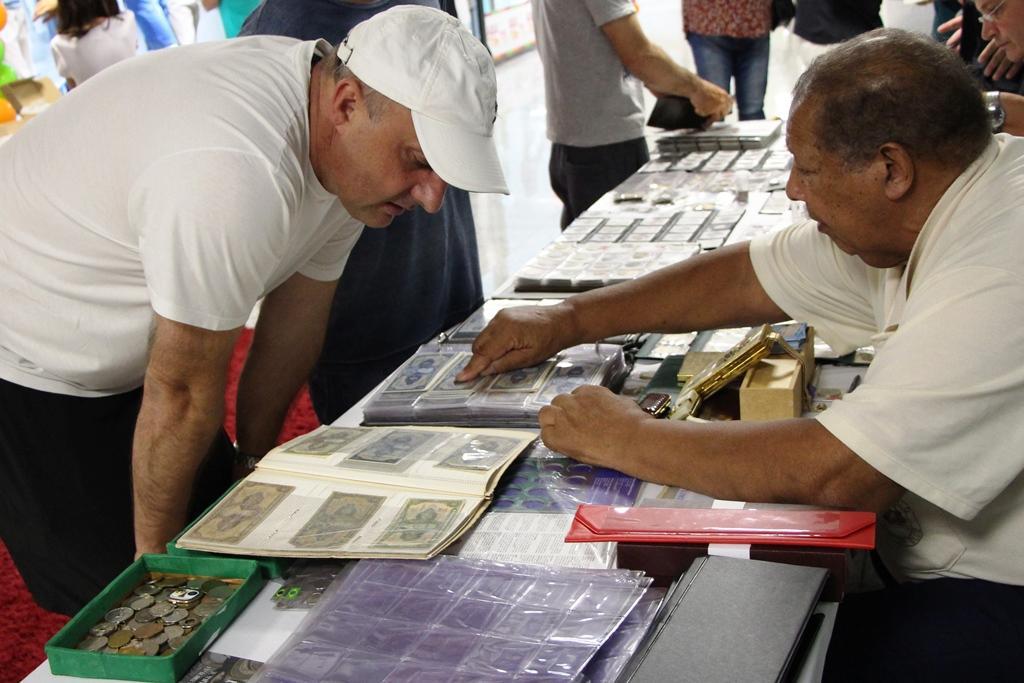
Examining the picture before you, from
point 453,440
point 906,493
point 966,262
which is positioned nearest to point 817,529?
point 906,493

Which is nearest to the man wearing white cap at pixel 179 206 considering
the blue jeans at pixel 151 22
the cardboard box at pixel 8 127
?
the cardboard box at pixel 8 127

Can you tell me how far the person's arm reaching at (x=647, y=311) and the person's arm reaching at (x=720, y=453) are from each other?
11.2 inches

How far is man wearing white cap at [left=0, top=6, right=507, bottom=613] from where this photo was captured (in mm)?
1433

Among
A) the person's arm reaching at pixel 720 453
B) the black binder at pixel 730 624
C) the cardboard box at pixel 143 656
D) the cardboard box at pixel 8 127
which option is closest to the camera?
the black binder at pixel 730 624

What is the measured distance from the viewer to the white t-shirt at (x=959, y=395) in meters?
1.26

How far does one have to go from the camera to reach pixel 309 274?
2.00 m

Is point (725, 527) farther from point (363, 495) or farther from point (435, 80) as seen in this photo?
point (435, 80)

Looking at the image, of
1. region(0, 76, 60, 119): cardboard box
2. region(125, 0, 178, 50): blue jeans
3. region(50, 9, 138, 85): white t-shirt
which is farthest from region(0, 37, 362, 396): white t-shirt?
region(125, 0, 178, 50): blue jeans

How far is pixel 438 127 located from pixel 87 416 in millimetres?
839

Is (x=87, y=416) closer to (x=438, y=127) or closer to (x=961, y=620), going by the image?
(x=438, y=127)

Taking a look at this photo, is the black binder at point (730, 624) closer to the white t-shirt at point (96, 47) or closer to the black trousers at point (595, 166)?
the black trousers at point (595, 166)

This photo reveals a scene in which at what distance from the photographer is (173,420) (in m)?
1.52

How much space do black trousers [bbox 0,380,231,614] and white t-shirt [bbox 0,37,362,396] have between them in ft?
0.16

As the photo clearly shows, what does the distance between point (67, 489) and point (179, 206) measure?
73cm
